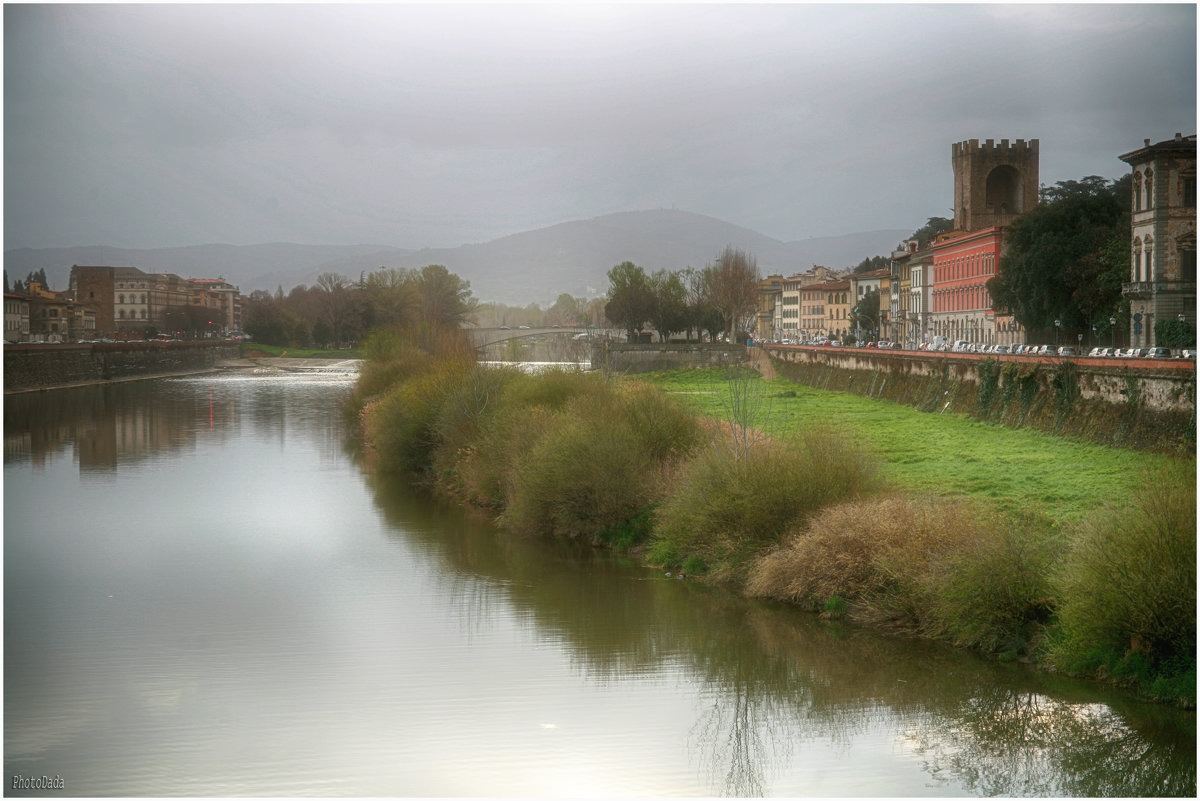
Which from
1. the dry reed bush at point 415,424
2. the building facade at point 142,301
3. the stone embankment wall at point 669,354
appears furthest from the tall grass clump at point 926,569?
the building facade at point 142,301

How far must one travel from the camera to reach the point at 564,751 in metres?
10.9

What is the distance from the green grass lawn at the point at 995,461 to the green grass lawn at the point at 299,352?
2806 inches

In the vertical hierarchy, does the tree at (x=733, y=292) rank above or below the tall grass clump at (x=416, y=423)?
above

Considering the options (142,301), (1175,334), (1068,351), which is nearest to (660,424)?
(1175,334)

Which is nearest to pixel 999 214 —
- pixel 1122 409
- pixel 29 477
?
pixel 1122 409

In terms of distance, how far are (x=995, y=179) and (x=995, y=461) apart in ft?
210

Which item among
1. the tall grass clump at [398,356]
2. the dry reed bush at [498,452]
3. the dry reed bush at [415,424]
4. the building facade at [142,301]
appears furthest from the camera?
the building facade at [142,301]

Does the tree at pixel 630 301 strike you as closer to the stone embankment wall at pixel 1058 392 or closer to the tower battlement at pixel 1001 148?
the tower battlement at pixel 1001 148

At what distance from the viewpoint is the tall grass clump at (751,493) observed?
50.5ft

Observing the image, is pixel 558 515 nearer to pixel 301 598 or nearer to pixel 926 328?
pixel 301 598

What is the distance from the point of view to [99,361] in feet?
225

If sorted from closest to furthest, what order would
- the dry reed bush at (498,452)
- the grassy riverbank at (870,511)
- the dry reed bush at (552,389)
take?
the grassy riverbank at (870,511), the dry reed bush at (498,452), the dry reed bush at (552,389)

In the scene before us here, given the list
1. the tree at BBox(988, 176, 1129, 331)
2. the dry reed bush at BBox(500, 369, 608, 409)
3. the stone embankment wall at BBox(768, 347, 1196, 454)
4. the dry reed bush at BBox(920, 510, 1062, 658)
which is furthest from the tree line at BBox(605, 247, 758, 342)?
the dry reed bush at BBox(920, 510, 1062, 658)

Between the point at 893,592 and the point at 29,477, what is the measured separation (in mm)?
22883
